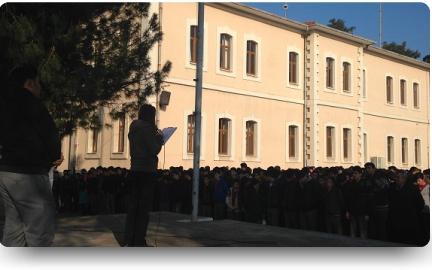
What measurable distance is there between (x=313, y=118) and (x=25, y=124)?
12.4 metres

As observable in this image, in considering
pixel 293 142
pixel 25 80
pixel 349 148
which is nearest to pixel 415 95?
pixel 25 80

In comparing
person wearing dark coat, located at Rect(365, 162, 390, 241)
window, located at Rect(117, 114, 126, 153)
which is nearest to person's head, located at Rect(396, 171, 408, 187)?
person wearing dark coat, located at Rect(365, 162, 390, 241)

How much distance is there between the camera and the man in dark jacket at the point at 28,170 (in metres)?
3.44

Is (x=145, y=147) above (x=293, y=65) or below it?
below

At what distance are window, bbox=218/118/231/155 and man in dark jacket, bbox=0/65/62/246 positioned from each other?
24.7ft

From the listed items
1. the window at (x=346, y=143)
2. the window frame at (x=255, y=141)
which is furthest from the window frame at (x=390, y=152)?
the window frame at (x=255, y=141)

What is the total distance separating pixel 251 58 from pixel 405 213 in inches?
329

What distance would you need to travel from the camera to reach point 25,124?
365 cm

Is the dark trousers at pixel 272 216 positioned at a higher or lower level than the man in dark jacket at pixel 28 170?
lower

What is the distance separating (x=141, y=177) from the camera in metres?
4.74

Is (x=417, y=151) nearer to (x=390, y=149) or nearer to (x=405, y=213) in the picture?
(x=405, y=213)

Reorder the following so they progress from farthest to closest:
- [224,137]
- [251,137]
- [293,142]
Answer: [293,142] < [251,137] < [224,137]

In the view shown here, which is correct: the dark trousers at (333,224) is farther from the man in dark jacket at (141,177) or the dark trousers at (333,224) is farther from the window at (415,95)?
the man in dark jacket at (141,177)

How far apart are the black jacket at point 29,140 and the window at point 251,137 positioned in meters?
8.68
